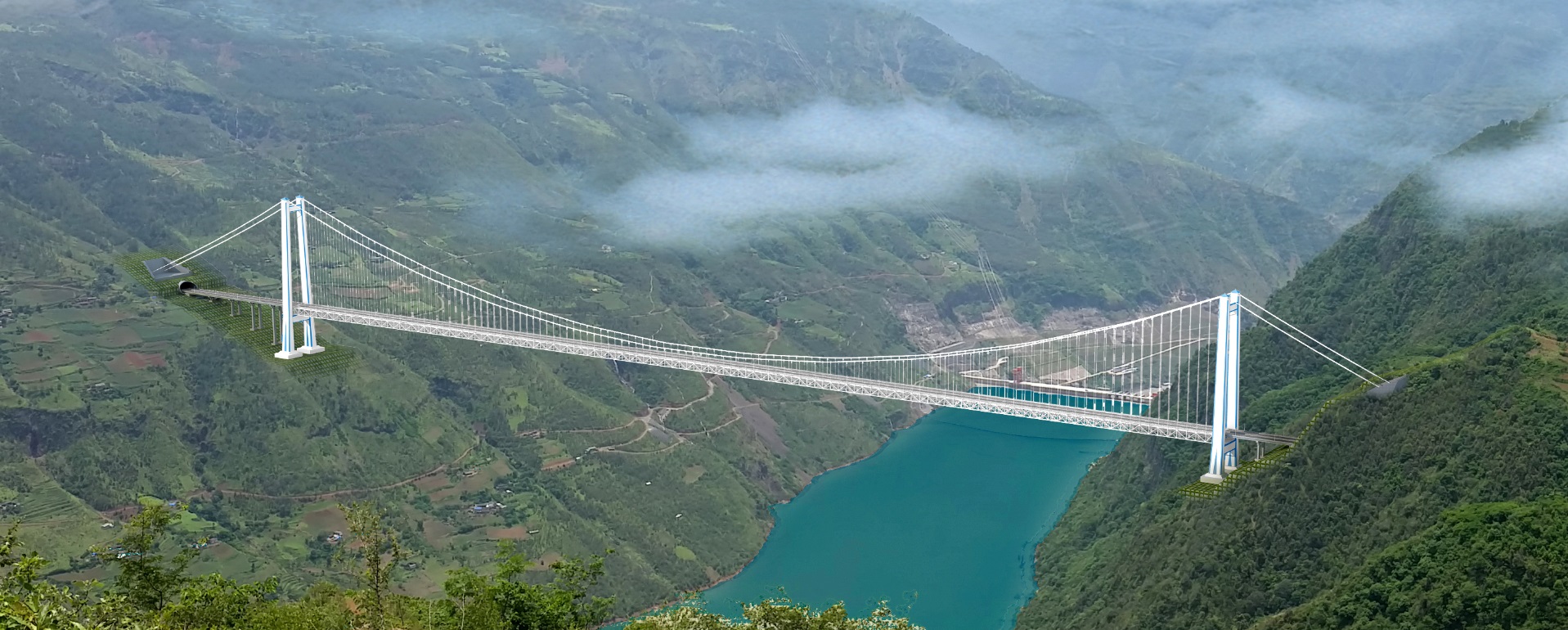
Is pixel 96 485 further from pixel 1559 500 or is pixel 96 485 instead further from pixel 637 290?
pixel 1559 500

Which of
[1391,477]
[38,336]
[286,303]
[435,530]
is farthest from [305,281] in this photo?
[1391,477]

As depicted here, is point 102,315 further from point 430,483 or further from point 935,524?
point 935,524

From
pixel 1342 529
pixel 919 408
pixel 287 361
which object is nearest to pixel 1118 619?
pixel 1342 529

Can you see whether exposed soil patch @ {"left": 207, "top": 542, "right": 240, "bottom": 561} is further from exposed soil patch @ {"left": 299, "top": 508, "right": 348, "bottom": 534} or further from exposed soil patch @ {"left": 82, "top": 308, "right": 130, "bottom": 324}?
exposed soil patch @ {"left": 82, "top": 308, "right": 130, "bottom": 324}

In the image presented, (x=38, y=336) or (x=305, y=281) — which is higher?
(x=305, y=281)

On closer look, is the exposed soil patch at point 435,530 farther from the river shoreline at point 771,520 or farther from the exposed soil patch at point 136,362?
the exposed soil patch at point 136,362

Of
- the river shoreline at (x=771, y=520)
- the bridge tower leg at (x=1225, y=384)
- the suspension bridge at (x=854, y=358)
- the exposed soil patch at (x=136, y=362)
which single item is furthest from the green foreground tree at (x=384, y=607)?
the exposed soil patch at (x=136, y=362)
